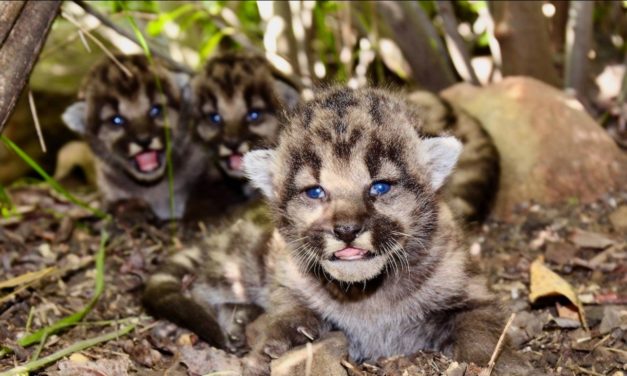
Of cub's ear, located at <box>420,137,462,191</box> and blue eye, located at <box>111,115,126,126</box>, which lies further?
blue eye, located at <box>111,115,126,126</box>

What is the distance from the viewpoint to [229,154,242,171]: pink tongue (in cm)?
658

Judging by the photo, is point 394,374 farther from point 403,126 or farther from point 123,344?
point 123,344

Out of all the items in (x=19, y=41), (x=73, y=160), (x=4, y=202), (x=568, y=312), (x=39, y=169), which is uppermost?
(x=19, y=41)

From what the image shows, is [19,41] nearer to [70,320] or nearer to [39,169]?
[39,169]

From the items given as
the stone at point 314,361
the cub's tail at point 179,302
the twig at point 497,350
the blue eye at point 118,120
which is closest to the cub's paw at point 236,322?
the cub's tail at point 179,302

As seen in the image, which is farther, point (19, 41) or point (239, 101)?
point (239, 101)

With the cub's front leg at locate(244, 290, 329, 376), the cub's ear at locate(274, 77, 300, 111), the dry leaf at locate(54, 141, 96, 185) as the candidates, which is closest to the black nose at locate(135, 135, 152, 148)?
the cub's ear at locate(274, 77, 300, 111)

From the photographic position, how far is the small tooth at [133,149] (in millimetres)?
6807

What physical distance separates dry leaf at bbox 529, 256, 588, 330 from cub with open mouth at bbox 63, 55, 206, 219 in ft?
10.7

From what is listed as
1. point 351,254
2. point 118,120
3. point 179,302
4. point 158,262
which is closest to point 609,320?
point 351,254

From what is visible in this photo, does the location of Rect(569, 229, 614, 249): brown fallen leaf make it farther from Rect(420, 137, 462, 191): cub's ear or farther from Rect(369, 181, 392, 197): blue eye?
Rect(369, 181, 392, 197): blue eye

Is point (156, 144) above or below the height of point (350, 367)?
above

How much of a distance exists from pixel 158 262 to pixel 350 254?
254 centimetres

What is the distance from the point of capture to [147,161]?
→ 273 inches
